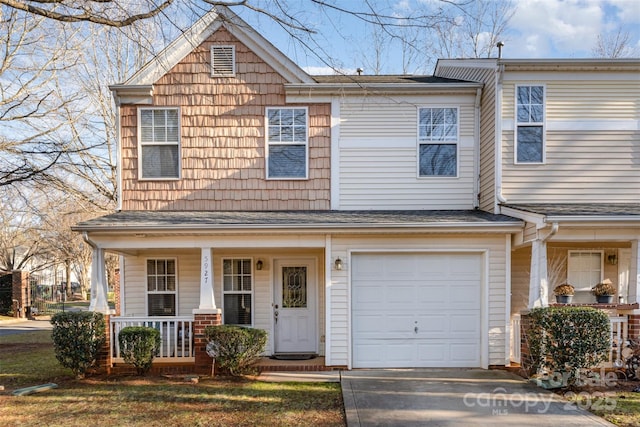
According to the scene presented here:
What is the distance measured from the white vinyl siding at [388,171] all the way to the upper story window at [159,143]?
3424 millimetres

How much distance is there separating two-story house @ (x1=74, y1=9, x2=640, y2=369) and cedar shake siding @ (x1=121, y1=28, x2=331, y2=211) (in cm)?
3

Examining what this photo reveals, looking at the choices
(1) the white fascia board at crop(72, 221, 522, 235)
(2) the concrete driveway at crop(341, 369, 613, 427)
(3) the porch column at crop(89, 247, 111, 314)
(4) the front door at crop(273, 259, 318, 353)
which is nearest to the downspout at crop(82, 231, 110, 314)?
(3) the porch column at crop(89, 247, 111, 314)

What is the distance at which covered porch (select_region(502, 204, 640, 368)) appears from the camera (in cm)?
685

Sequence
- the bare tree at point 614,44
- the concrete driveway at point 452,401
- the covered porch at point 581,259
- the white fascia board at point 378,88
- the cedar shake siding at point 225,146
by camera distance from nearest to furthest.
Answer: the concrete driveway at point 452,401, the covered porch at point 581,259, the white fascia board at point 378,88, the cedar shake siding at point 225,146, the bare tree at point 614,44

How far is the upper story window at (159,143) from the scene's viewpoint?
28.2 ft

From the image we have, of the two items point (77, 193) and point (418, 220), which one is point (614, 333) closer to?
point (418, 220)

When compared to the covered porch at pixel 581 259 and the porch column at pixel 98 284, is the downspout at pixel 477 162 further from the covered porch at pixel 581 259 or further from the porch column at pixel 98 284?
the porch column at pixel 98 284

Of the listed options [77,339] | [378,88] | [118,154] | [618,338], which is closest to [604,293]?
[618,338]

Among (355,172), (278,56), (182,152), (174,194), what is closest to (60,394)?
(174,194)

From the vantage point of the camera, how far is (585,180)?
820cm

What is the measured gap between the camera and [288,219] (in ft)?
24.8

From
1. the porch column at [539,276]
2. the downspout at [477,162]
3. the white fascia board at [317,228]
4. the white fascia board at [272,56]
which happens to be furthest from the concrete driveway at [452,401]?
the white fascia board at [272,56]

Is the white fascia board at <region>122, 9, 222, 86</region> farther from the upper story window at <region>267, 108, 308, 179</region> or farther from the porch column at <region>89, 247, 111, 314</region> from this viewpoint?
the porch column at <region>89, 247, 111, 314</region>

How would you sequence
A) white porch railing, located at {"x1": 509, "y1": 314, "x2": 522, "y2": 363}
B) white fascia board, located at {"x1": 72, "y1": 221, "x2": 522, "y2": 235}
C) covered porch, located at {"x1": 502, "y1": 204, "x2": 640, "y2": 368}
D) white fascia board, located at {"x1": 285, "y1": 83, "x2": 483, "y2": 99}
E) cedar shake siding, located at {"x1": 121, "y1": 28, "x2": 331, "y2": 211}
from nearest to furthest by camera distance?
covered porch, located at {"x1": 502, "y1": 204, "x2": 640, "y2": 368} < white fascia board, located at {"x1": 72, "y1": 221, "x2": 522, "y2": 235} < white porch railing, located at {"x1": 509, "y1": 314, "x2": 522, "y2": 363} < white fascia board, located at {"x1": 285, "y1": 83, "x2": 483, "y2": 99} < cedar shake siding, located at {"x1": 121, "y1": 28, "x2": 331, "y2": 211}
